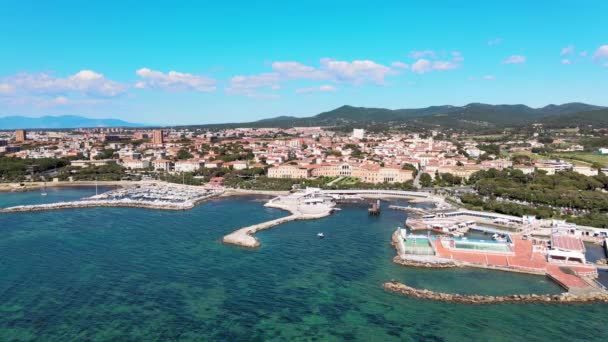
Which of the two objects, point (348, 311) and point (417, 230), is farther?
point (417, 230)

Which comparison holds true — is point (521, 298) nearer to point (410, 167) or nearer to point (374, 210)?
point (374, 210)

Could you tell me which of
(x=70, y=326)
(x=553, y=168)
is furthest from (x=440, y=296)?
(x=553, y=168)

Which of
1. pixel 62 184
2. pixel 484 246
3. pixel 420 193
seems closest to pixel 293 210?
pixel 420 193

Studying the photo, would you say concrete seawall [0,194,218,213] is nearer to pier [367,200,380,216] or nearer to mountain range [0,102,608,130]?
pier [367,200,380,216]

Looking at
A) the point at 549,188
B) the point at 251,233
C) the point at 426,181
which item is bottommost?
the point at 251,233

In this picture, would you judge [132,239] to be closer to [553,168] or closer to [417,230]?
[417,230]

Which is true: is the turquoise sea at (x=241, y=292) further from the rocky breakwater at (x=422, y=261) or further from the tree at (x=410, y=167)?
the tree at (x=410, y=167)

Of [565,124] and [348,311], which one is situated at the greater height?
[565,124]
